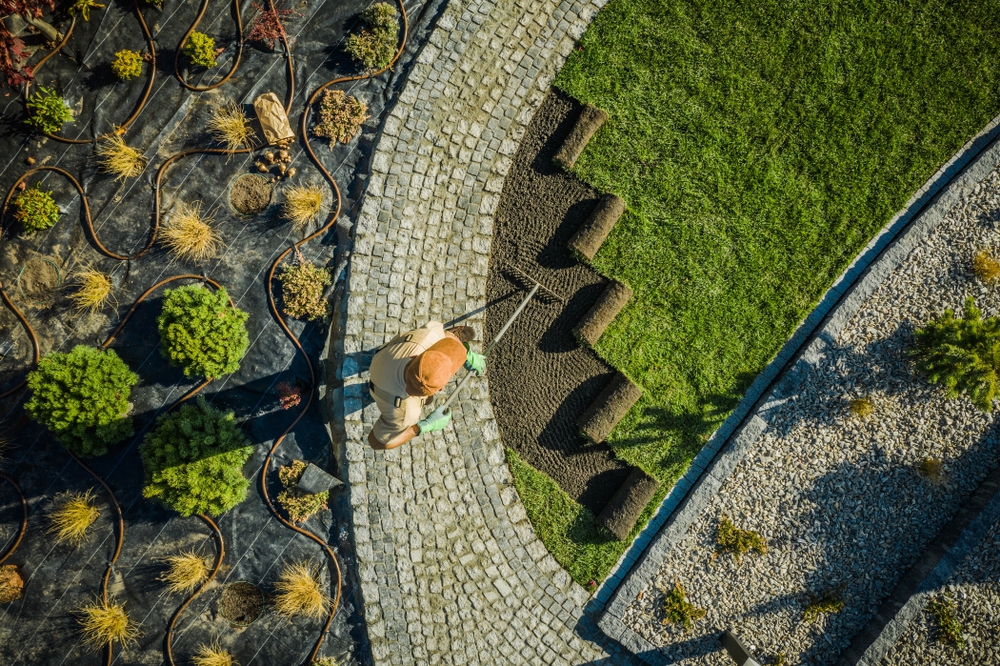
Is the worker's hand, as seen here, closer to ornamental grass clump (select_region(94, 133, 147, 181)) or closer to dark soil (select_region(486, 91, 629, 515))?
dark soil (select_region(486, 91, 629, 515))

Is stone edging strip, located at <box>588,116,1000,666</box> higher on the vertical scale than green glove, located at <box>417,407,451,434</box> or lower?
higher

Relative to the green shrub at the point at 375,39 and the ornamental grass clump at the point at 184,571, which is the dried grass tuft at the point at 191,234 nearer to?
the green shrub at the point at 375,39

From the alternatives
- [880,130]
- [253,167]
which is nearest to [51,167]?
[253,167]

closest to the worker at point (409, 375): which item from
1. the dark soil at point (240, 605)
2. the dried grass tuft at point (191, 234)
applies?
the dark soil at point (240, 605)

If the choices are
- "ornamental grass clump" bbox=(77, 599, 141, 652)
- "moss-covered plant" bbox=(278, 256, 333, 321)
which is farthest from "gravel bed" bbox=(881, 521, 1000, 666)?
"ornamental grass clump" bbox=(77, 599, 141, 652)

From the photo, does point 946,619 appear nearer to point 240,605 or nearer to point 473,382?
point 473,382

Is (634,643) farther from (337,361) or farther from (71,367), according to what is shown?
(71,367)
